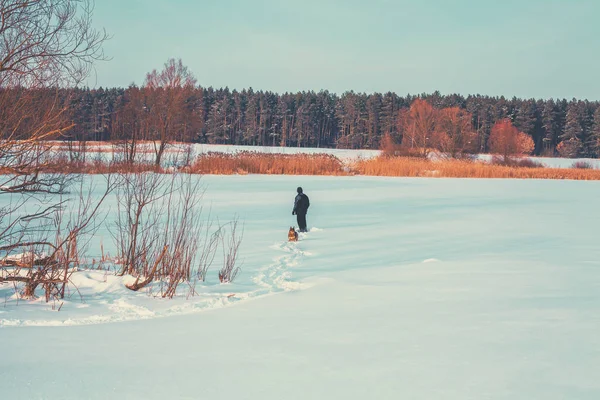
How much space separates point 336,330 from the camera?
4.10 metres

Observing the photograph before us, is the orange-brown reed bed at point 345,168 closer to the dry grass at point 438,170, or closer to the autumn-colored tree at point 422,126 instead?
A: the dry grass at point 438,170

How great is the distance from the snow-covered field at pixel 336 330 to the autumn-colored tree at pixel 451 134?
33.0 metres

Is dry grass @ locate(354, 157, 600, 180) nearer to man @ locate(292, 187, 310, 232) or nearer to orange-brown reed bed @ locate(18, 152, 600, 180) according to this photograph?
orange-brown reed bed @ locate(18, 152, 600, 180)

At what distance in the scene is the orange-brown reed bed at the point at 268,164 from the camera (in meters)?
24.6

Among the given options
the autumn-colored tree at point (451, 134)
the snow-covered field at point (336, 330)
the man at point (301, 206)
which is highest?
the autumn-colored tree at point (451, 134)

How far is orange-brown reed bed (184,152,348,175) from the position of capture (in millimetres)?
24562

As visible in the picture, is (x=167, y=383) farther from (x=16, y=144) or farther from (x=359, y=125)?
(x=359, y=125)

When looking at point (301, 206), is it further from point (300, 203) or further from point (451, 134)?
point (451, 134)

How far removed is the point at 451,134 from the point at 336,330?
39.0m

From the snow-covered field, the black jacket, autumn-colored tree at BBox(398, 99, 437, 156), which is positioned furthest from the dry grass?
the snow-covered field

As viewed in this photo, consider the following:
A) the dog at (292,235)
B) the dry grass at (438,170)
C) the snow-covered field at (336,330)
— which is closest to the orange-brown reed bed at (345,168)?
the dry grass at (438,170)

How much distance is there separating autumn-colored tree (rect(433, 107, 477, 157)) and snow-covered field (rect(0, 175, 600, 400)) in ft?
108

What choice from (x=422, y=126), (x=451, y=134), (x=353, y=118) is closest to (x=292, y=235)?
(x=451, y=134)

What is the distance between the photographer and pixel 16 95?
4.29 m
